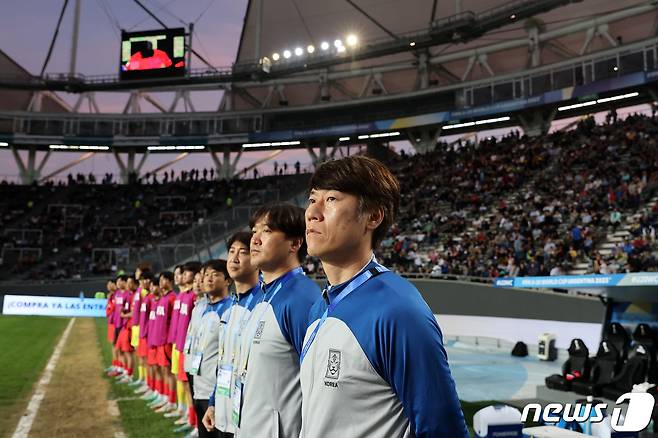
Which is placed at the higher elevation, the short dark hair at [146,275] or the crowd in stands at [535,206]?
the crowd in stands at [535,206]

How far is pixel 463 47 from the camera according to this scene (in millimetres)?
42094

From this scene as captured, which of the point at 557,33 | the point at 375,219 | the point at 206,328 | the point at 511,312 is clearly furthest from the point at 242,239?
the point at 557,33

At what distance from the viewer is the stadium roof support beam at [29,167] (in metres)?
46.3

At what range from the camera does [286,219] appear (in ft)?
11.2

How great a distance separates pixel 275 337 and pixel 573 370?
8.01 meters

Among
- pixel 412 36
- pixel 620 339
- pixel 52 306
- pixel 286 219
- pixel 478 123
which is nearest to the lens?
pixel 286 219

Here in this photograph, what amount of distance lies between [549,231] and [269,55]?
1377 inches

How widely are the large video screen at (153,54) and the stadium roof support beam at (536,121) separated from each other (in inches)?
1022

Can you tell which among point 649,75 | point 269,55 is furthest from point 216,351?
point 269,55

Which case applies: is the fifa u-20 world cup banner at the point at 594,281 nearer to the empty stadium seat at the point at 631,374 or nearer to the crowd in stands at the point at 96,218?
the empty stadium seat at the point at 631,374

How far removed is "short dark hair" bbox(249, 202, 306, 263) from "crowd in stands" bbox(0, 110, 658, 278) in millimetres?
14856

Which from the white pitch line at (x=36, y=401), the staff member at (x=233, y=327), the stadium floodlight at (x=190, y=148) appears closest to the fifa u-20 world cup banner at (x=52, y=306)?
the white pitch line at (x=36, y=401)

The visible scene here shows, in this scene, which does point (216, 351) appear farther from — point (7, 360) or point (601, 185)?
point (601, 185)

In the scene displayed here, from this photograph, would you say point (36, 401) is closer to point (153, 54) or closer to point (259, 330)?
point (259, 330)
